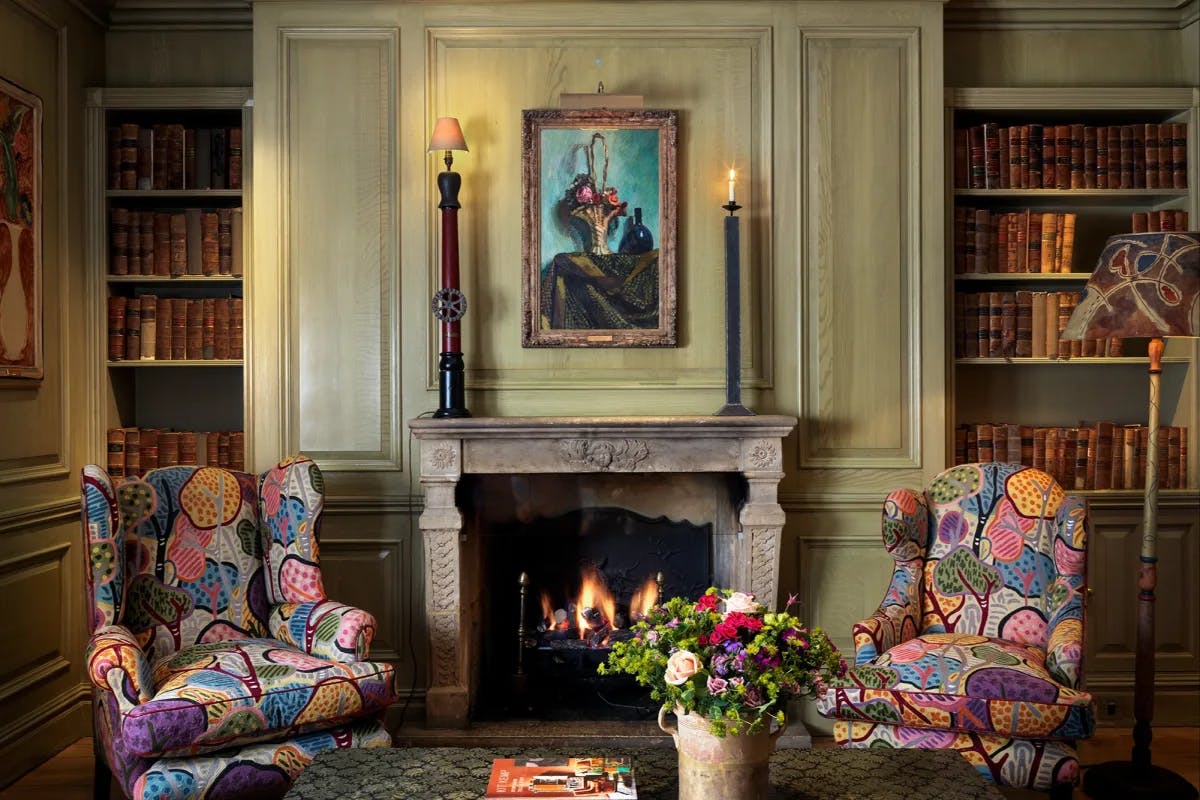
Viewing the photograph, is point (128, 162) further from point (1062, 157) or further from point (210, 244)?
point (1062, 157)

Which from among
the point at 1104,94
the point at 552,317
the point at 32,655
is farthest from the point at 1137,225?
the point at 32,655

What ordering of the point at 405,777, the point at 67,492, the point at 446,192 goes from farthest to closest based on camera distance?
1. the point at 67,492
2. the point at 446,192
3. the point at 405,777

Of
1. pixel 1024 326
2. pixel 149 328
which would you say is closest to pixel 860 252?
pixel 1024 326

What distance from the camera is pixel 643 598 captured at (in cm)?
374

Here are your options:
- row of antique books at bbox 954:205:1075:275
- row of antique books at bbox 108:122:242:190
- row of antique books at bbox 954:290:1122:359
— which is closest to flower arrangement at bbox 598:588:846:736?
row of antique books at bbox 954:290:1122:359

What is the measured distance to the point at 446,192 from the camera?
3369mm

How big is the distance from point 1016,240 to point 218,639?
298 centimetres

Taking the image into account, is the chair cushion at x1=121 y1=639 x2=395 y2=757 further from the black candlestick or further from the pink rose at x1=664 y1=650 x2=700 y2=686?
the black candlestick

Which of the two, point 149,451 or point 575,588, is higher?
point 149,451

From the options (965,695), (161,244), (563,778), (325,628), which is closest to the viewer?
(563,778)

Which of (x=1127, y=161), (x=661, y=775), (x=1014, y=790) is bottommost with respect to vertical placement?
(x=1014, y=790)

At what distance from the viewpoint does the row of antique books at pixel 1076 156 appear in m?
3.76

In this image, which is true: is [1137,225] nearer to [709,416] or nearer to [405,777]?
[709,416]

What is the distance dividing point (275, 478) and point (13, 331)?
3.20 ft
